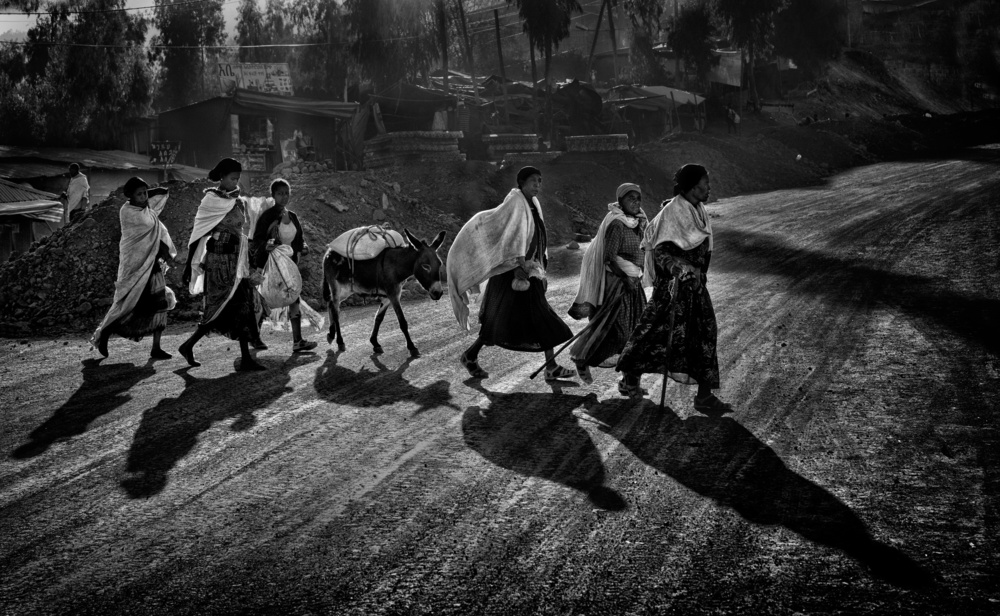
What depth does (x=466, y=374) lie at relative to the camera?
863 centimetres

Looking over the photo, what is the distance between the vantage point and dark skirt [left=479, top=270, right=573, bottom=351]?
27.2 feet

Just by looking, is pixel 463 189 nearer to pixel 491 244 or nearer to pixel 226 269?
pixel 226 269

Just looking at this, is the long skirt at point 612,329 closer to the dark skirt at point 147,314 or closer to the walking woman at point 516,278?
the walking woman at point 516,278

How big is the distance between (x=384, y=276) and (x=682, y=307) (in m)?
4.09

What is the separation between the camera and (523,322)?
8.34m

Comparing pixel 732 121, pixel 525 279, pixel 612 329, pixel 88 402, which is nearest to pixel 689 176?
pixel 612 329

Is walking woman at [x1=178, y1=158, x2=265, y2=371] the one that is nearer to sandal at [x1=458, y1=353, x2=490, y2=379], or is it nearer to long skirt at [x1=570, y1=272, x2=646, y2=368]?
sandal at [x1=458, y1=353, x2=490, y2=379]

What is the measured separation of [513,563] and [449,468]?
1513 mm

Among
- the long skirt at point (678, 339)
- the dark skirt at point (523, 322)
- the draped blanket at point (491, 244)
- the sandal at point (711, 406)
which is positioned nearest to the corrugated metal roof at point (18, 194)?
the draped blanket at point (491, 244)

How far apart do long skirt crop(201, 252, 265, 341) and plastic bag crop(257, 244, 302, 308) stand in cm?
87

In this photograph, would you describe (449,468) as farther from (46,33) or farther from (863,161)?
(46,33)

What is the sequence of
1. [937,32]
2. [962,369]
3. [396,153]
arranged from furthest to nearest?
[937,32] < [396,153] < [962,369]

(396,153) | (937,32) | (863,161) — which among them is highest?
(937,32)

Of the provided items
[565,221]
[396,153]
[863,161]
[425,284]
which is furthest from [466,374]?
[863,161]
